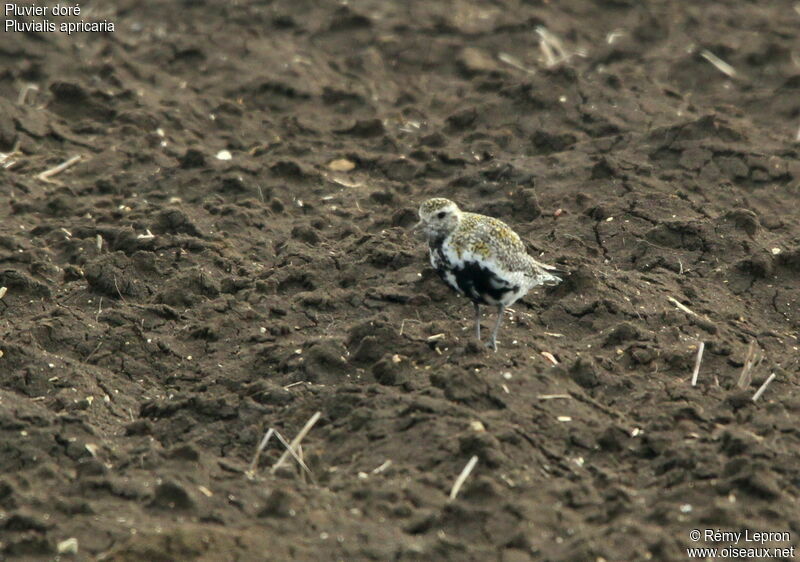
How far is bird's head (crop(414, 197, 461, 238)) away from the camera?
24.2 feet

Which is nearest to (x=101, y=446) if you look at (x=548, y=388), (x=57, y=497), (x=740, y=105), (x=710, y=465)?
(x=57, y=497)

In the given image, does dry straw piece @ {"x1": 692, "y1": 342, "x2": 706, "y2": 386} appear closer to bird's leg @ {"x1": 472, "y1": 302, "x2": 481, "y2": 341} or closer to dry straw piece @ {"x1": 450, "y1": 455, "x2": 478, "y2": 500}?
bird's leg @ {"x1": 472, "y1": 302, "x2": 481, "y2": 341}

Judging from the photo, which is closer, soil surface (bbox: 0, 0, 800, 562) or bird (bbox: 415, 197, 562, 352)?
soil surface (bbox: 0, 0, 800, 562)

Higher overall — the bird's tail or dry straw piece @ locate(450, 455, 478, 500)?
the bird's tail

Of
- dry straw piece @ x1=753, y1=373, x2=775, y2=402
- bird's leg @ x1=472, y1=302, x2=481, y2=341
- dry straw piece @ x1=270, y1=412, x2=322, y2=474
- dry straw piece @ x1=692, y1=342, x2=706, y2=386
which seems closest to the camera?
dry straw piece @ x1=270, y1=412, x2=322, y2=474

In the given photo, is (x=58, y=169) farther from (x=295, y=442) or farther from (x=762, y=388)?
(x=762, y=388)

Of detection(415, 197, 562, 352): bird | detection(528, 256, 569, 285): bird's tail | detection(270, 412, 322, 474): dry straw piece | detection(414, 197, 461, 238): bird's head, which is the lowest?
detection(270, 412, 322, 474): dry straw piece

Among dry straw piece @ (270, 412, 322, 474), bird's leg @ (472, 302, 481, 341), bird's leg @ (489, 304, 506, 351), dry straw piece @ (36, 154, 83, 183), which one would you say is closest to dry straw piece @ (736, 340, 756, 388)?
bird's leg @ (489, 304, 506, 351)

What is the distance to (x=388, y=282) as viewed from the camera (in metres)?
8.59

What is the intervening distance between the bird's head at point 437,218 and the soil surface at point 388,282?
0.73 metres

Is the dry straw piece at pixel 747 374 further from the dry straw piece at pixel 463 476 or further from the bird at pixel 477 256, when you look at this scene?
the dry straw piece at pixel 463 476

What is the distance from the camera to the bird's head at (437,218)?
7363mm

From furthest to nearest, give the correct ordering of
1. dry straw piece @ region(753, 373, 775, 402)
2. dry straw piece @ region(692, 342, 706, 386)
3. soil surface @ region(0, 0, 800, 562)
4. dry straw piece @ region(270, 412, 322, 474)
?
dry straw piece @ region(692, 342, 706, 386) < dry straw piece @ region(753, 373, 775, 402) < dry straw piece @ region(270, 412, 322, 474) < soil surface @ region(0, 0, 800, 562)

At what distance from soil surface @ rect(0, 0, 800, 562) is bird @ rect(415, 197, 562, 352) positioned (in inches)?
15.1
